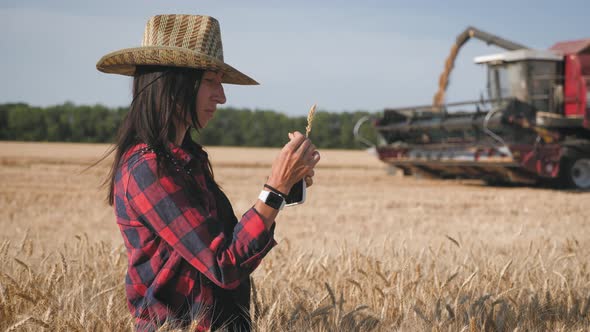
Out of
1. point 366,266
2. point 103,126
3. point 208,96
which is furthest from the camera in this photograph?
point 103,126

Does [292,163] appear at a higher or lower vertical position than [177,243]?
higher

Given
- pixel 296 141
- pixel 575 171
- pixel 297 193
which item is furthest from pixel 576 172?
pixel 296 141

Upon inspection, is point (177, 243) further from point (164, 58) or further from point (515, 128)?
point (515, 128)

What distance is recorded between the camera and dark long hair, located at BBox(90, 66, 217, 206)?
5.82 feet

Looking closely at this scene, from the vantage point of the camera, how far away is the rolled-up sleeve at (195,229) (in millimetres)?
1628

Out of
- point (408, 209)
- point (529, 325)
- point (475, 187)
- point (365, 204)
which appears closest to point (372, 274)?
point (529, 325)

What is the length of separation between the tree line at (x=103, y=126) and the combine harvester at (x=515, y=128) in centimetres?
2769

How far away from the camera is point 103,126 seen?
44188 millimetres

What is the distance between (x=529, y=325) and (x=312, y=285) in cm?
106

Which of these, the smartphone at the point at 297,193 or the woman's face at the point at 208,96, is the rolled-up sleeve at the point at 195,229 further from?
the woman's face at the point at 208,96

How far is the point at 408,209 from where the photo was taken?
884cm

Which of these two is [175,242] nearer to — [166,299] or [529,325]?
[166,299]

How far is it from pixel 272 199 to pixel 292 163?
0.11 metres

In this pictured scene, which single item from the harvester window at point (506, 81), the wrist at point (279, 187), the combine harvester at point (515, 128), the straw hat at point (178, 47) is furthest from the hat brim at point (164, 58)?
the harvester window at point (506, 81)
